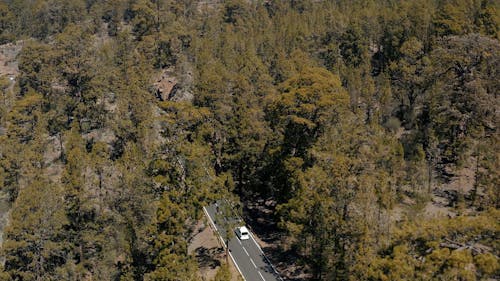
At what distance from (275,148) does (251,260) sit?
10.8 meters

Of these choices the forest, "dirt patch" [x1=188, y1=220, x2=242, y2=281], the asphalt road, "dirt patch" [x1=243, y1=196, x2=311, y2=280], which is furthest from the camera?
"dirt patch" [x1=243, y1=196, x2=311, y2=280]

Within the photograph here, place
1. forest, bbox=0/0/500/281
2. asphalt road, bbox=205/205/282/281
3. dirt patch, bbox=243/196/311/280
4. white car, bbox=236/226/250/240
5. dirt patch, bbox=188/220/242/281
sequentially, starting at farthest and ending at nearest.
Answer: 1. white car, bbox=236/226/250/240
2. dirt patch, bbox=243/196/311/280
3. dirt patch, bbox=188/220/242/281
4. asphalt road, bbox=205/205/282/281
5. forest, bbox=0/0/500/281

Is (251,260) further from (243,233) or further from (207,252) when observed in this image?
(207,252)

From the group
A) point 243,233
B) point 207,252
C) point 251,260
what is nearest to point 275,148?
point 243,233

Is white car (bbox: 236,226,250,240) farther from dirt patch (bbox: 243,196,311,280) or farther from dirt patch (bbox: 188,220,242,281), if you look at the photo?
dirt patch (bbox: 188,220,242,281)

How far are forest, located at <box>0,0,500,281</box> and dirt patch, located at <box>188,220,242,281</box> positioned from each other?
3125 mm

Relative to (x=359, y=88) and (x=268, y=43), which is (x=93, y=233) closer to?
(x=359, y=88)

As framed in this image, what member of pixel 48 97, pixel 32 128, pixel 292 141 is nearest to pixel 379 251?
pixel 292 141

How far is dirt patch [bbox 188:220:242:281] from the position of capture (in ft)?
139

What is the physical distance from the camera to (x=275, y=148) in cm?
4841

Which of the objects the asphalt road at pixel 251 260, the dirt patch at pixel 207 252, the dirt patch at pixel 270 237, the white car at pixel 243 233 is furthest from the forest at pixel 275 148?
the white car at pixel 243 233

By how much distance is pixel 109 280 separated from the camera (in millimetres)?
38250

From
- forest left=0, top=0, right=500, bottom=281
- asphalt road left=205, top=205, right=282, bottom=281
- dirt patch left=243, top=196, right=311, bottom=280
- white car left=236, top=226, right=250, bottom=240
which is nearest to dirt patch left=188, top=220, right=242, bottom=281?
asphalt road left=205, top=205, right=282, bottom=281

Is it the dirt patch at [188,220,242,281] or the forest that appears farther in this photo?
the dirt patch at [188,220,242,281]
